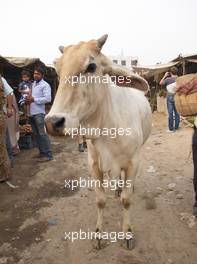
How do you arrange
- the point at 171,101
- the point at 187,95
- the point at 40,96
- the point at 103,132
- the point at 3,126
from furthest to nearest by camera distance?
the point at 171,101
the point at 40,96
the point at 3,126
the point at 187,95
the point at 103,132

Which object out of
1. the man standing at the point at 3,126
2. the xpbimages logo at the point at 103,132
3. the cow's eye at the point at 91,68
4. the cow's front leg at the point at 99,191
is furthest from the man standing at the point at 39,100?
the cow's eye at the point at 91,68

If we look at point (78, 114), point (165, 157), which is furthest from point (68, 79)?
point (165, 157)

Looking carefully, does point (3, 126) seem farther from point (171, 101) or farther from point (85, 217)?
point (171, 101)

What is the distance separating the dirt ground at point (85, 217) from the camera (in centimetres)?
318

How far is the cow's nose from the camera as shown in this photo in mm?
2201

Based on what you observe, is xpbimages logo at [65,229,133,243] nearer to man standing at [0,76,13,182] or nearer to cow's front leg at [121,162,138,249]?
cow's front leg at [121,162,138,249]

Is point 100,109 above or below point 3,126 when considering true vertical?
above

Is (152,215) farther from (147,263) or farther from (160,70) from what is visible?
(160,70)

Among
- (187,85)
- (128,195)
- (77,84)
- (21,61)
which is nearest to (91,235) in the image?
(128,195)

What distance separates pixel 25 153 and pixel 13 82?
3.06 metres

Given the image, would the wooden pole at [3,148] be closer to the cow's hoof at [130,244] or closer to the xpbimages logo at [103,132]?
the xpbimages logo at [103,132]

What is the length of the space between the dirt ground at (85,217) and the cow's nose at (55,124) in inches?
61.1

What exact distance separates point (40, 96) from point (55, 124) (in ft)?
13.5

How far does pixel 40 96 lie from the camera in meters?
6.17
